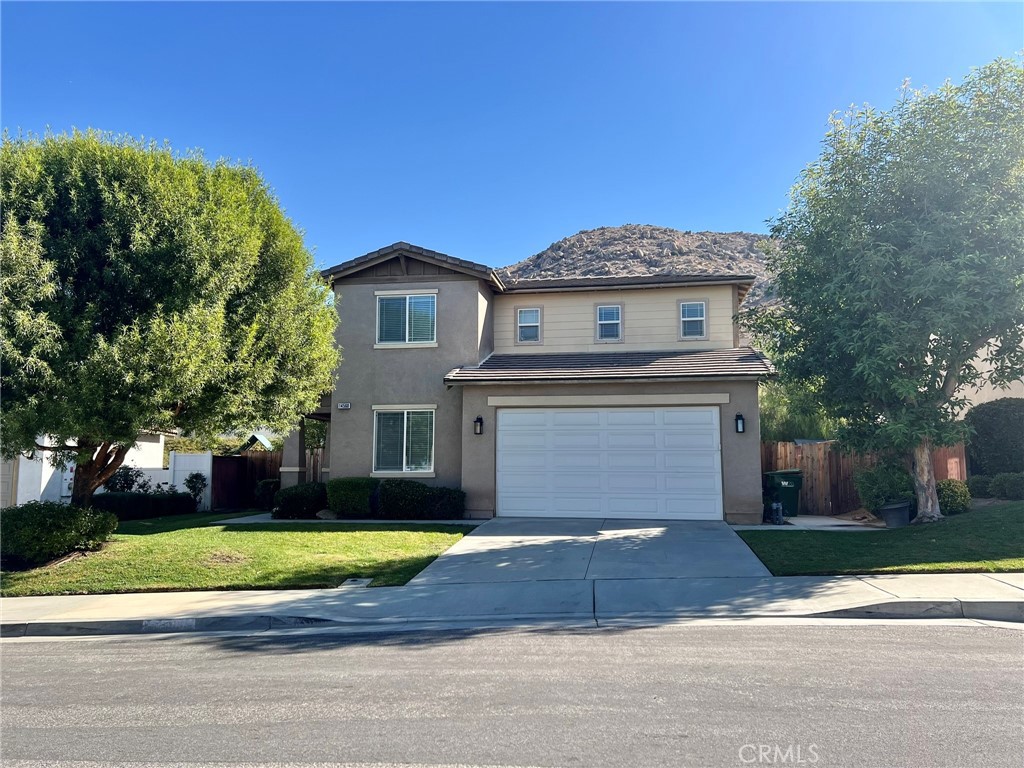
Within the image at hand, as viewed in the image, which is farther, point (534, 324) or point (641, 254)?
point (641, 254)

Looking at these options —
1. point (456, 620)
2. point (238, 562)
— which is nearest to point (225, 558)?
point (238, 562)

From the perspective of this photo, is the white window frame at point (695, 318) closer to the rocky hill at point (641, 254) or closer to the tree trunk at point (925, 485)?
the tree trunk at point (925, 485)

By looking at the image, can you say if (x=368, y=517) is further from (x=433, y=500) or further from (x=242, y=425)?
(x=242, y=425)

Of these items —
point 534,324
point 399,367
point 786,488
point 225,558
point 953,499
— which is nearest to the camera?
point 225,558

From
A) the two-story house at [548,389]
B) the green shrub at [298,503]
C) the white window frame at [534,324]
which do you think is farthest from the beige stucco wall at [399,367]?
the white window frame at [534,324]

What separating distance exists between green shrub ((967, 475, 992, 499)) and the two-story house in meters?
4.66

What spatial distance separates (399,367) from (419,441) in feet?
6.46

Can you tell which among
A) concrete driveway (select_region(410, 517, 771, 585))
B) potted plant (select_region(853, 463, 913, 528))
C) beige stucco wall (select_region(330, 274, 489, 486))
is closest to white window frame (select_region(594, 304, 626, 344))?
beige stucco wall (select_region(330, 274, 489, 486))

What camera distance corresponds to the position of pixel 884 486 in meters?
15.3

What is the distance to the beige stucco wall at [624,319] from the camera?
18344 mm

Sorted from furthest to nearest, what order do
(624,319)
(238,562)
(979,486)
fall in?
(624,319)
(979,486)
(238,562)

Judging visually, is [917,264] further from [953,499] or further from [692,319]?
[692,319]

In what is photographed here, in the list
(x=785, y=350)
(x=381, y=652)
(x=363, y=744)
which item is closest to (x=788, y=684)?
(x=363, y=744)

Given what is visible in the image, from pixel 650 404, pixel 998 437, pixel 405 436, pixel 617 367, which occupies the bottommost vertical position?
pixel 998 437
